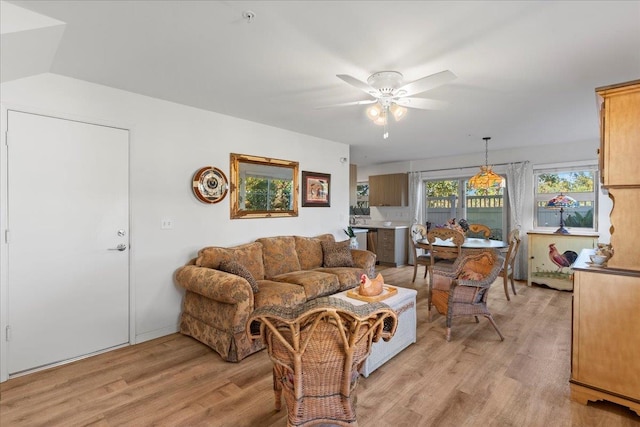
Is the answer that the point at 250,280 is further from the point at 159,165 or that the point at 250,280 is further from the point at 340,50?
the point at 340,50

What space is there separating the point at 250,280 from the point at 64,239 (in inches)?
64.8

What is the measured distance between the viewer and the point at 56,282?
8.82ft

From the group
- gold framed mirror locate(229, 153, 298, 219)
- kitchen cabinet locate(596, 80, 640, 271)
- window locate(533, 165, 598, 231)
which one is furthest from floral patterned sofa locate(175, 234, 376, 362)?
window locate(533, 165, 598, 231)

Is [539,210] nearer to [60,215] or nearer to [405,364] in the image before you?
[405,364]

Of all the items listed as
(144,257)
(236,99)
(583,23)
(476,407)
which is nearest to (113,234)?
(144,257)

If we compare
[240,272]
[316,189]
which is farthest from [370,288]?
[316,189]

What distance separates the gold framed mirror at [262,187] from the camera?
3.96 meters

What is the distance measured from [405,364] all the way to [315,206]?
286cm

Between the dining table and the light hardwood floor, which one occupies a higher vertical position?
the dining table

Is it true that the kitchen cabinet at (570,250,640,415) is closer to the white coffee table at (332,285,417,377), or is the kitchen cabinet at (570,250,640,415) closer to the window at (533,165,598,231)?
the white coffee table at (332,285,417,377)

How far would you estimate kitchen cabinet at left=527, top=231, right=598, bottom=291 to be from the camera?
195 inches

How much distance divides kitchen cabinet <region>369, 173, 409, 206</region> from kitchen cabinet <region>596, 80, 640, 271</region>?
208 inches

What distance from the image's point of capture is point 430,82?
89.7 inches

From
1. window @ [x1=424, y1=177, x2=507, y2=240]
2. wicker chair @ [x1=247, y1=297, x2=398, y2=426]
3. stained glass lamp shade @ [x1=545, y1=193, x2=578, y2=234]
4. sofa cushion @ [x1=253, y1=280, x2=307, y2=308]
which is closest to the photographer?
wicker chair @ [x1=247, y1=297, x2=398, y2=426]
